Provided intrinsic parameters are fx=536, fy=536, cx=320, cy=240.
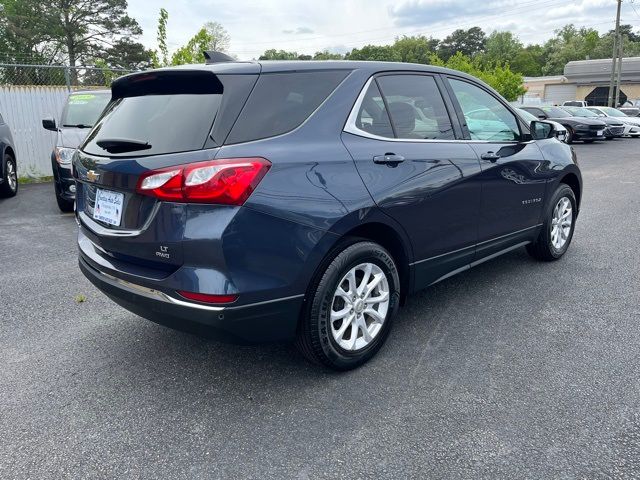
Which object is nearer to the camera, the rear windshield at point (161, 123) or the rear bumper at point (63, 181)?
the rear windshield at point (161, 123)

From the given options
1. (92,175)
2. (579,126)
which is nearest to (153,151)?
(92,175)

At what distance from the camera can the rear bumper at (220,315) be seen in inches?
101

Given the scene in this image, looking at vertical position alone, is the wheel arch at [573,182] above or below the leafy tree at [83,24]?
below

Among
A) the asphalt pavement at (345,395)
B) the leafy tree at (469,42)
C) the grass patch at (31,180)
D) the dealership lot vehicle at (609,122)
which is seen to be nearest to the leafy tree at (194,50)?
the grass patch at (31,180)

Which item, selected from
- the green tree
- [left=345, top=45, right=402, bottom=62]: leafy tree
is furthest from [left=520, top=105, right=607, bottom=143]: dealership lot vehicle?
the green tree

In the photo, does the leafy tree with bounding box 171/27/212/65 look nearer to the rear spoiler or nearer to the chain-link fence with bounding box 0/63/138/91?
the chain-link fence with bounding box 0/63/138/91

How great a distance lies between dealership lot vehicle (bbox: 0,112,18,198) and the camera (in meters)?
8.59

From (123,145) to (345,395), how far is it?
1792 mm

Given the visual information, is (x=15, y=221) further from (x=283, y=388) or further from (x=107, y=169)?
(x=283, y=388)

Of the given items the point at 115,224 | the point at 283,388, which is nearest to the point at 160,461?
the point at 283,388

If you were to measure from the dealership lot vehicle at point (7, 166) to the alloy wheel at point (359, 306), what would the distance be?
302 inches

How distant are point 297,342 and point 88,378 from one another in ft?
4.08

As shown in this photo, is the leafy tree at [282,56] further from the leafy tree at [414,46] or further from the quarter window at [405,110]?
the leafy tree at [414,46]

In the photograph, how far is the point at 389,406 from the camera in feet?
9.18
